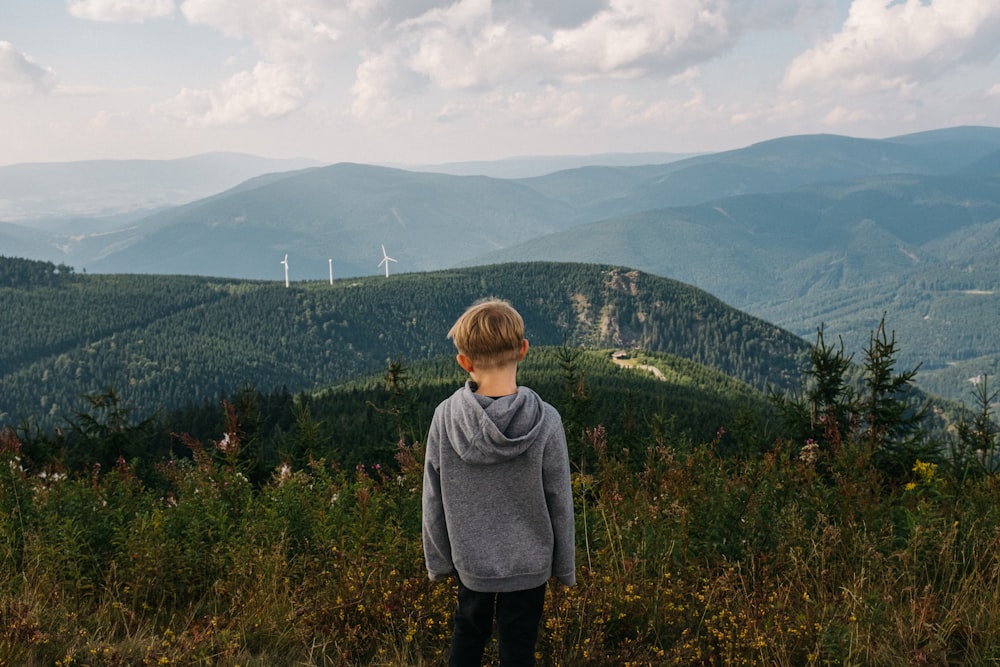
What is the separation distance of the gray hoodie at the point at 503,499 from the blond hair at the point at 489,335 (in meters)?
0.26

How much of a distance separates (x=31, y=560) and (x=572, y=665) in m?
5.60

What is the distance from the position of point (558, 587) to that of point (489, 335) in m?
2.76

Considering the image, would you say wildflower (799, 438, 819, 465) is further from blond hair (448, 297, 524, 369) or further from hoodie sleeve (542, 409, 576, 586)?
blond hair (448, 297, 524, 369)

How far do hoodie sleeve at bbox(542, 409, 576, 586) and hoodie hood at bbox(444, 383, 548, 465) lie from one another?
18 cm

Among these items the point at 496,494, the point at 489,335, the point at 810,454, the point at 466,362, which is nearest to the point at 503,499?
the point at 496,494

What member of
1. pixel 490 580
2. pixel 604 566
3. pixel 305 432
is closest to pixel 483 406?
pixel 490 580

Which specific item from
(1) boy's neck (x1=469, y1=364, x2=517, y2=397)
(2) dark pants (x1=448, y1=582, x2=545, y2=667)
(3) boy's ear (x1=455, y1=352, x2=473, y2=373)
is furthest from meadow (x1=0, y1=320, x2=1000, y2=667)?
(3) boy's ear (x1=455, y1=352, x2=473, y2=373)

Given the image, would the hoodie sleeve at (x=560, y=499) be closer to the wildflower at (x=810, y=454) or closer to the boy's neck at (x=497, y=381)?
the boy's neck at (x=497, y=381)

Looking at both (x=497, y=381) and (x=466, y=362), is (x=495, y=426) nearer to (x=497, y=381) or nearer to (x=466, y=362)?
(x=497, y=381)

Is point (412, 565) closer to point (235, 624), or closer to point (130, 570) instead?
point (235, 624)

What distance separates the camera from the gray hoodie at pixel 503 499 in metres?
4.68

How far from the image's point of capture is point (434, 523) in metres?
5.01

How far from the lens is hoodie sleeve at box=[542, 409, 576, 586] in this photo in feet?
15.6

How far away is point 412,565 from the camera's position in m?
6.52
